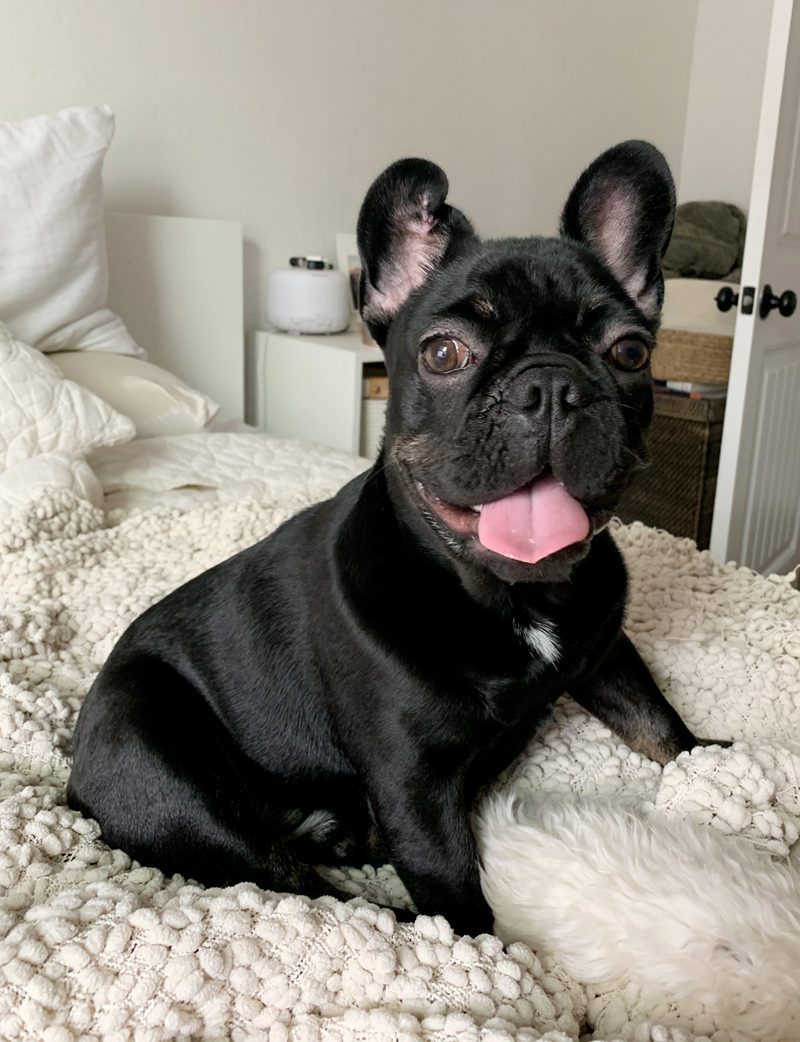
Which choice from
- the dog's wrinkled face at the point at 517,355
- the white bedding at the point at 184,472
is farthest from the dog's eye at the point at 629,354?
the white bedding at the point at 184,472

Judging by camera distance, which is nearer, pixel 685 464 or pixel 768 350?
pixel 768 350

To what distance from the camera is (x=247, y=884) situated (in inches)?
31.6

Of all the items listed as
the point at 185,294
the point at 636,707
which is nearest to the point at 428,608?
the point at 636,707

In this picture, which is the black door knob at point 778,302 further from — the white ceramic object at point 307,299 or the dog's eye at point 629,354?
the dog's eye at point 629,354

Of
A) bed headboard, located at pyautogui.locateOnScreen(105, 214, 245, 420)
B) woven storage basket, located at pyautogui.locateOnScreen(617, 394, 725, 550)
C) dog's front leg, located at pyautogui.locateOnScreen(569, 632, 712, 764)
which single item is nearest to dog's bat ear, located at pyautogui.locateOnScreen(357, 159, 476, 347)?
dog's front leg, located at pyautogui.locateOnScreen(569, 632, 712, 764)

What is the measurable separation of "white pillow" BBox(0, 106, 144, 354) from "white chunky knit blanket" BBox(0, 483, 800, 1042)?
85 centimetres

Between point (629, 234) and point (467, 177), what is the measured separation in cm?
278

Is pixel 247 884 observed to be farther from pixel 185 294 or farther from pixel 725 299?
pixel 185 294

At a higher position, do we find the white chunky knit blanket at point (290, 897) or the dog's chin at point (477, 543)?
the dog's chin at point (477, 543)

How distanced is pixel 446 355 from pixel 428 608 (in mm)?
273

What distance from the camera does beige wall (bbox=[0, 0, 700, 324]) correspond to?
261 cm

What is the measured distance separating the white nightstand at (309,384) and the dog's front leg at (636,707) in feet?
5.39

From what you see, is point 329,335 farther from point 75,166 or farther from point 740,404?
point 740,404

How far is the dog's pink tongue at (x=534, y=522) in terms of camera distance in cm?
83
